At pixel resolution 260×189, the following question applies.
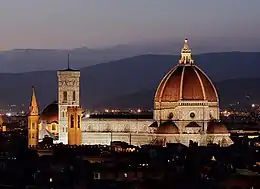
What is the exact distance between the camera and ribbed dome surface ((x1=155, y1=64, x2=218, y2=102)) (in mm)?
118938

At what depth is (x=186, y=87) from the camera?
11919 cm

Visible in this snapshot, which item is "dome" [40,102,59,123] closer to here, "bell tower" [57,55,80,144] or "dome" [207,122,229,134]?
"bell tower" [57,55,80,144]

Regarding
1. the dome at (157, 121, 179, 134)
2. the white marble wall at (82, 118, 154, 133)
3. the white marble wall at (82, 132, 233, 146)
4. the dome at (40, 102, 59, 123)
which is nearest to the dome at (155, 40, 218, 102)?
the white marble wall at (82, 118, 154, 133)

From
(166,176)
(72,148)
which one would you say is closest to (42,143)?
(72,148)

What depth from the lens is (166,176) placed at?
268 feet

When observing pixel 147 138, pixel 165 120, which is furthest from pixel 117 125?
pixel 165 120

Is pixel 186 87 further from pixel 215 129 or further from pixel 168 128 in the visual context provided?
pixel 215 129

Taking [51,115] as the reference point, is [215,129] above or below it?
below

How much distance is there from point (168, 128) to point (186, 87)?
4400mm

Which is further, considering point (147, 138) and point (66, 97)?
point (66, 97)

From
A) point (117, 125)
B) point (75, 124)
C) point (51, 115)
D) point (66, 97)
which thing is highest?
point (66, 97)

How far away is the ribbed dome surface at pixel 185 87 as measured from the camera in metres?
119

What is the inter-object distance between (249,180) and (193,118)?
41.7m

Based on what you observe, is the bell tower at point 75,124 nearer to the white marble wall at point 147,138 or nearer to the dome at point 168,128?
the white marble wall at point 147,138
